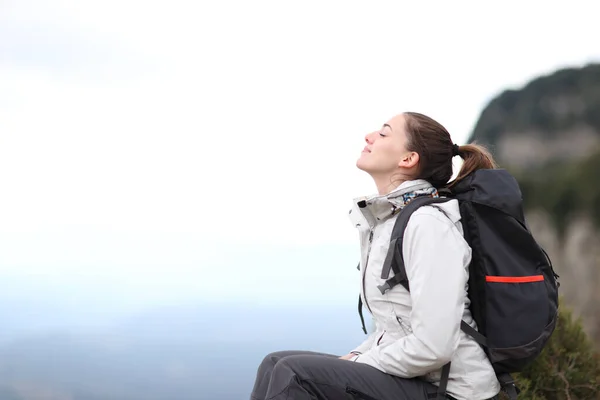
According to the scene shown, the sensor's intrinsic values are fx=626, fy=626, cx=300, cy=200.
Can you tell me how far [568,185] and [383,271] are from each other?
44.2ft

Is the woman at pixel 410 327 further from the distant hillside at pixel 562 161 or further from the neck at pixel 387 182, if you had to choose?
the distant hillside at pixel 562 161

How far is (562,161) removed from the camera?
1644cm

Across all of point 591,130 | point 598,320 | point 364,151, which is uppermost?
point 364,151

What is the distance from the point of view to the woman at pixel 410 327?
2473 millimetres

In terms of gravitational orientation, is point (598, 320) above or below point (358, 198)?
below

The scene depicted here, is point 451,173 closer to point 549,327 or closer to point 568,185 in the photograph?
point 549,327

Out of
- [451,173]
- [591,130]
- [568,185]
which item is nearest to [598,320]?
[568,185]

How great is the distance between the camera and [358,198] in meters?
2.95

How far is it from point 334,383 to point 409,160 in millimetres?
1114

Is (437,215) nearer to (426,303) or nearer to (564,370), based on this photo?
(426,303)

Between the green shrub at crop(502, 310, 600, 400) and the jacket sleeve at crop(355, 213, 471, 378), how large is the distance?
88.0 inches

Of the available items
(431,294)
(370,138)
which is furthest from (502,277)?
(370,138)

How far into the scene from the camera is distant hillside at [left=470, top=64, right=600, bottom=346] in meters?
14.1

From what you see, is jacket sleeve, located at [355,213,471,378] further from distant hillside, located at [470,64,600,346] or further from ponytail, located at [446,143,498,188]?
distant hillside, located at [470,64,600,346]
